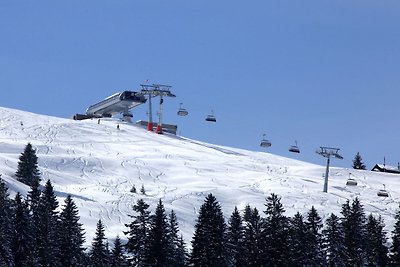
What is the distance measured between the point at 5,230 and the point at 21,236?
1639 millimetres

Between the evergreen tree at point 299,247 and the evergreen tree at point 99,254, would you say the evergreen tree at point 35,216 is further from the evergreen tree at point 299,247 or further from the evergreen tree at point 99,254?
the evergreen tree at point 299,247

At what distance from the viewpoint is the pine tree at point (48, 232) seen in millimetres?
68562

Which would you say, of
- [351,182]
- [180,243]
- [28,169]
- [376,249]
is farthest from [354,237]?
[351,182]

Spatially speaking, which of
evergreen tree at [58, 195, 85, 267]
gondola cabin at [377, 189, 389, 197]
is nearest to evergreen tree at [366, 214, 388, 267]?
evergreen tree at [58, 195, 85, 267]

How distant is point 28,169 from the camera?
9275 centimetres

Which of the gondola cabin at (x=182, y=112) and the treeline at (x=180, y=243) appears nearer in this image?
the treeline at (x=180, y=243)

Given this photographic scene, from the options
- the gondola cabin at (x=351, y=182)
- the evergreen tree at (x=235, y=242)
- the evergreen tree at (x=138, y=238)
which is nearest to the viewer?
the evergreen tree at (x=138, y=238)

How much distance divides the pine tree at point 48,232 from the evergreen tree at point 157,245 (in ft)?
18.1

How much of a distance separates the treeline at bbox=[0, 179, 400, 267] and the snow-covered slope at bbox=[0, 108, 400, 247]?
16.9ft

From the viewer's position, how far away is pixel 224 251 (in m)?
71.6

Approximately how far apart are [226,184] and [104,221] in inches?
870

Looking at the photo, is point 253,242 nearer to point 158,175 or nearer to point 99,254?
point 99,254

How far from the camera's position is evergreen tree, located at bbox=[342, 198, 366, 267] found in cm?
7519

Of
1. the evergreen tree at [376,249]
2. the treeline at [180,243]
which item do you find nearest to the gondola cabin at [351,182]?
the evergreen tree at [376,249]
